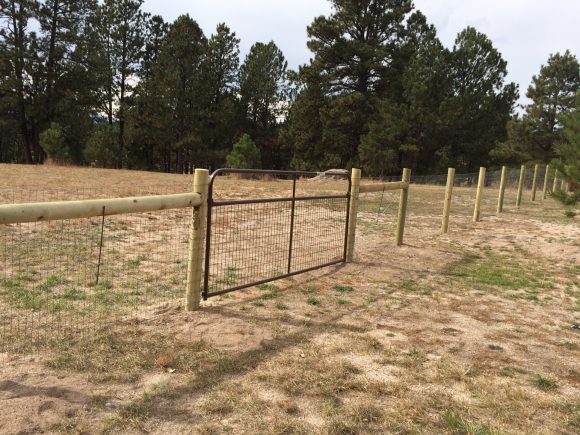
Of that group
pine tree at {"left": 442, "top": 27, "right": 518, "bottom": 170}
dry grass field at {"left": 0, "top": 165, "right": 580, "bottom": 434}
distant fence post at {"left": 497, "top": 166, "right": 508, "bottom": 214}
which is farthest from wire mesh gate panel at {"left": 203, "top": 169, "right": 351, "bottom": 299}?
pine tree at {"left": 442, "top": 27, "right": 518, "bottom": 170}

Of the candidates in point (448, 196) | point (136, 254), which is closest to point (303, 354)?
point (136, 254)

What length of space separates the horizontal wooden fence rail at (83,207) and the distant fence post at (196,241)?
0.26 ft

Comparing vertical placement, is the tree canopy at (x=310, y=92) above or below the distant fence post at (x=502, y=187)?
above

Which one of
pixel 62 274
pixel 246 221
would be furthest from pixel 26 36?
pixel 62 274

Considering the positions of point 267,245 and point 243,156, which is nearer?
point 267,245

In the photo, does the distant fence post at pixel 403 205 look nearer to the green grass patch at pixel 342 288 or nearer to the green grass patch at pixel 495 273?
the green grass patch at pixel 495 273

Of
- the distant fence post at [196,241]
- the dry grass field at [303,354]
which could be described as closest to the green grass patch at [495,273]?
the dry grass field at [303,354]

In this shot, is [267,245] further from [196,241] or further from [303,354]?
[303,354]

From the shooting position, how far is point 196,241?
419cm

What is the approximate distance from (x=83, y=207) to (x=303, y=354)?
6.34 feet

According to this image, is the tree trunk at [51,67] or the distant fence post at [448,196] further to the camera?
the tree trunk at [51,67]

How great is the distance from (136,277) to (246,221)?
4323 millimetres

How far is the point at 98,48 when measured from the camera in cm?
3478

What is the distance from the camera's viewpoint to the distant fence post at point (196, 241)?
415cm
